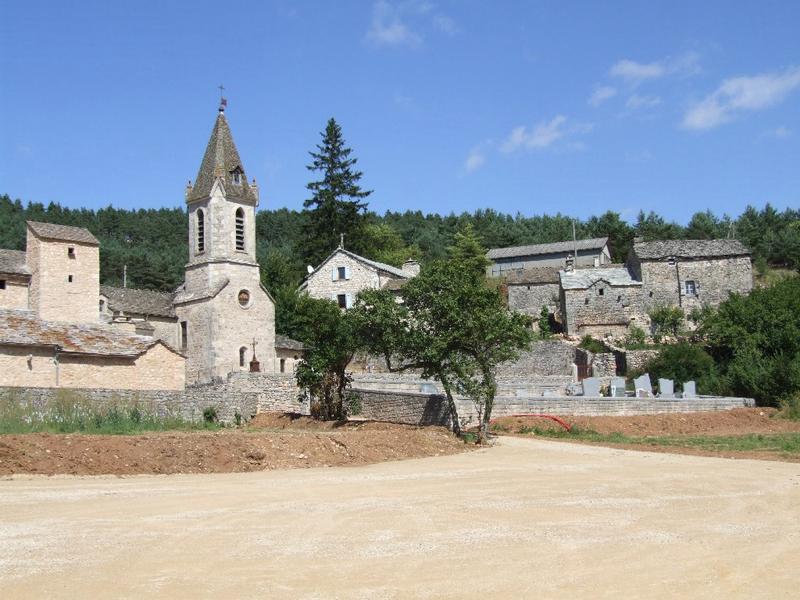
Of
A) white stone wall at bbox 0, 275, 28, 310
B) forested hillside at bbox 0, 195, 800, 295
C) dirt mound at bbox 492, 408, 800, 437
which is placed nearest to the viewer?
dirt mound at bbox 492, 408, 800, 437

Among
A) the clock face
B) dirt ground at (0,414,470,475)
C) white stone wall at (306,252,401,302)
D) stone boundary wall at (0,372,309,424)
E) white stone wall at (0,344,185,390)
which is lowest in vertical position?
dirt ground at (0,414,470,475)

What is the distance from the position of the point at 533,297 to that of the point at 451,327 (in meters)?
42.1

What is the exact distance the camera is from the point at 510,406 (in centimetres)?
3041

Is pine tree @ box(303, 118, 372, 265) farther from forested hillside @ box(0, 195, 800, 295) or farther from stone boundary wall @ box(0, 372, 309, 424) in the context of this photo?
stone boundary wall @ box(0, 372, 309, 424)

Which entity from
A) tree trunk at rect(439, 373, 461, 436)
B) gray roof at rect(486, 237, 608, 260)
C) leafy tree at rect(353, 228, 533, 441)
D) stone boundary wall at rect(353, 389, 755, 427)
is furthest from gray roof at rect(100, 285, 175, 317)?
gray roof at rect(486, 237, 608, 260)

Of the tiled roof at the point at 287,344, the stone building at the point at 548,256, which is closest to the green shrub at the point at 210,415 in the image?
the tiled roof at the point at 287,344

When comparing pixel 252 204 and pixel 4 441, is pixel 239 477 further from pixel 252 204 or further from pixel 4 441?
pixel 252 204

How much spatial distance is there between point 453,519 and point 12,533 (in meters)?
6.40

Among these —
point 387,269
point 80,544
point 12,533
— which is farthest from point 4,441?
point 387,269

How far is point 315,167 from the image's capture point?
73.2 m

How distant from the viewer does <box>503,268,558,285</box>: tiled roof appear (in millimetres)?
66250

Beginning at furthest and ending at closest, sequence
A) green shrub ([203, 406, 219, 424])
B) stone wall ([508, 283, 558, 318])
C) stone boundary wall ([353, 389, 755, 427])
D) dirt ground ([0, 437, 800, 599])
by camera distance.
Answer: stone wall ([508, 283, 558, 318]) < green shrub ([203, 406, 219, 424]) < stone boundary wall ([353, 389, 755, 427]) < dirt ground ([0, 437, 800, 599])

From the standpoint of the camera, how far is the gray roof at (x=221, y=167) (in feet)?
148

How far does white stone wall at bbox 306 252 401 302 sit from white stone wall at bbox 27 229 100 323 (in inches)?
881
